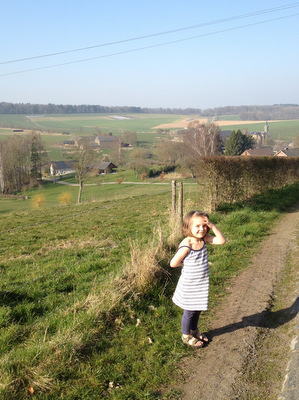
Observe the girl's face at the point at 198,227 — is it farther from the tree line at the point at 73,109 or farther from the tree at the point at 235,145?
the tree line at the point at 73,109

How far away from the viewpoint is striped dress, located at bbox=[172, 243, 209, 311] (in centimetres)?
382

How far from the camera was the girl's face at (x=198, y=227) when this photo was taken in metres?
3.72

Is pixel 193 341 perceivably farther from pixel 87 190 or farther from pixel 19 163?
pixel 19 163

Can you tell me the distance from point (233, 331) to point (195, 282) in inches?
37.2

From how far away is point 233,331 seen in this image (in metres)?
4.19

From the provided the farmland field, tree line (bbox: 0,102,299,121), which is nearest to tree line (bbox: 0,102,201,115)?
tree line (bbox: 0,102,299,121)

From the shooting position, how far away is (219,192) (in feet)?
38.0

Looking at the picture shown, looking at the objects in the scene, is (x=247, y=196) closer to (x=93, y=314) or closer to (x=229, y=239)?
(x=229, y=239)

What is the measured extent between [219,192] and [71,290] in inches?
Answer: 291

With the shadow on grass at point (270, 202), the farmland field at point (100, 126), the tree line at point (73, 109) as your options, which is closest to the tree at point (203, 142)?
the shadow on grass at point (270, 202)

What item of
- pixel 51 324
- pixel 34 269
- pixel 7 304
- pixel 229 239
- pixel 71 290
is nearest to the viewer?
pixel 51 324

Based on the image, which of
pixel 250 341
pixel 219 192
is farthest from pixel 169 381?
pixel 219 192

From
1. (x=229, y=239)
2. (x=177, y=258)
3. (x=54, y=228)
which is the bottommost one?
(x=54, y=228)

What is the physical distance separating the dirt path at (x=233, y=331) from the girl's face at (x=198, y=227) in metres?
1.34
